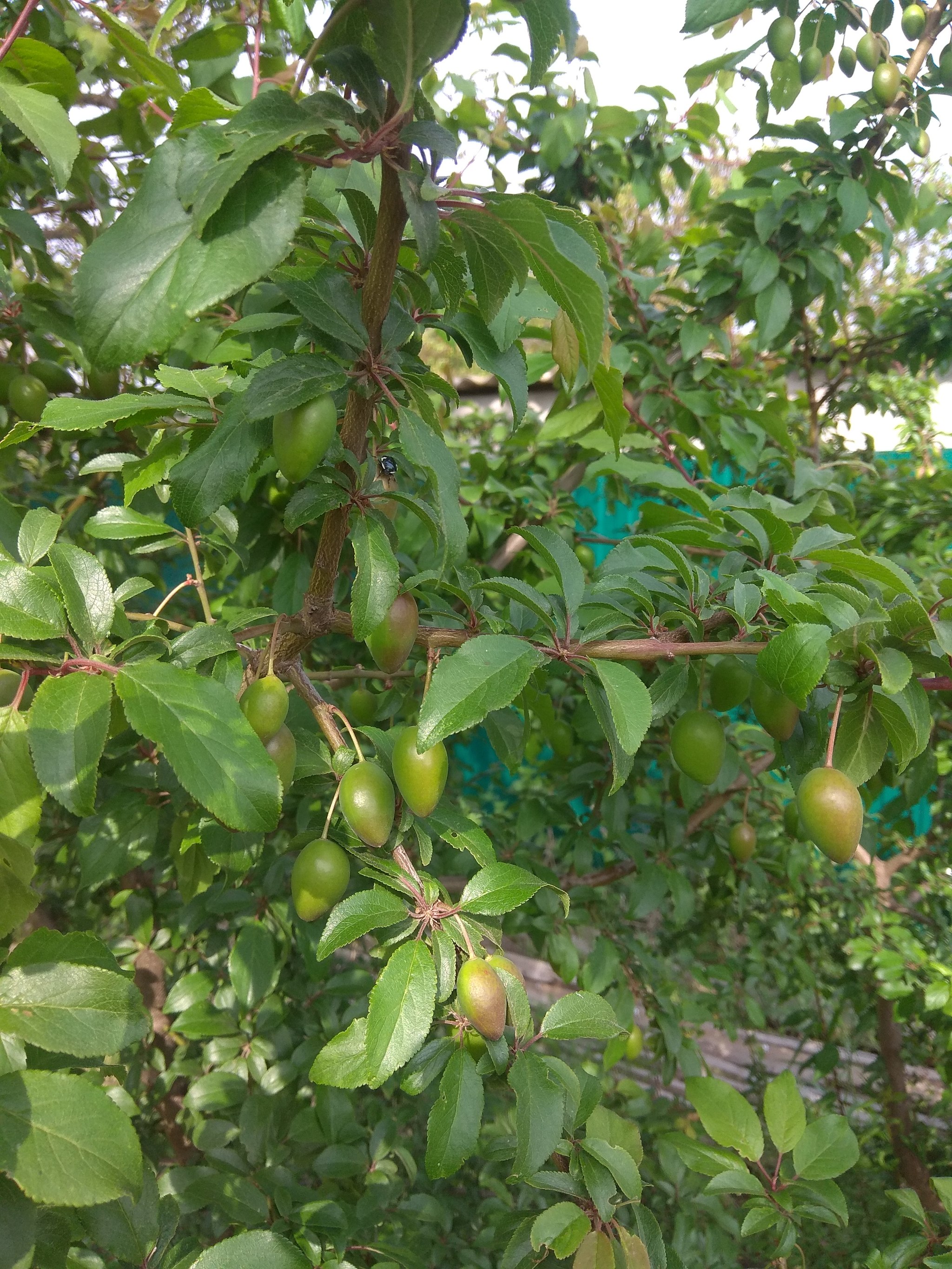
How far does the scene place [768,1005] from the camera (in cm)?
250

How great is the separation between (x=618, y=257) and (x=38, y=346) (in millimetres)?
979

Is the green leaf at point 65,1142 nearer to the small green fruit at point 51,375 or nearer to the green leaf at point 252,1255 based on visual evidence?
the green leaf at point 252,1255

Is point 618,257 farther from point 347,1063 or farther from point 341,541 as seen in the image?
point 347,1063

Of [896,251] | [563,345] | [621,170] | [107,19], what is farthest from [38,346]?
[896,251]

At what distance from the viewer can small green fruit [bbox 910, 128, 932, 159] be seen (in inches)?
48.1

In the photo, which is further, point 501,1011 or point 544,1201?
point 544,1201

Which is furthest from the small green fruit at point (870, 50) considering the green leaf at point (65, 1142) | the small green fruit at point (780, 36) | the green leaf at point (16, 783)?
the green leaf at point (65, 1142)

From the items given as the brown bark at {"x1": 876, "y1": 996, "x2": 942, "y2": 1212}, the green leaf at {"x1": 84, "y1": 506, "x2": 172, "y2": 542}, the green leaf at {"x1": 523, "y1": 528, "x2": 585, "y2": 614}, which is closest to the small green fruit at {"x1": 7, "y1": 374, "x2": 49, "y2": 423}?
the green leaf at {"x1": 84, "y1": 506, "x2": 172, "y2": 542}

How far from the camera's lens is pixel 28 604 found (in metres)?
0.53

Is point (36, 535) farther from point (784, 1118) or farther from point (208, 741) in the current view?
point (784, 1118)

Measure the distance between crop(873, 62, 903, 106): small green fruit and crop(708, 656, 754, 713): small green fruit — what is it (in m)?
1.01

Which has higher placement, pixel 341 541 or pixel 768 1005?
pixel 341 541

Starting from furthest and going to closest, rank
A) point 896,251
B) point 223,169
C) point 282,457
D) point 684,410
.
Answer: point 896,251
point 684,410
point 282,457
point 223,169

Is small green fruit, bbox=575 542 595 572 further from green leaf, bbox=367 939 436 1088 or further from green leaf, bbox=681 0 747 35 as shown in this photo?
green leaf, bbox=367 939 436 1088
